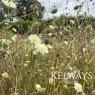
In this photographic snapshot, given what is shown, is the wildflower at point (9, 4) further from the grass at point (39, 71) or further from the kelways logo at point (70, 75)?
the kelways logo at point (70, 75)

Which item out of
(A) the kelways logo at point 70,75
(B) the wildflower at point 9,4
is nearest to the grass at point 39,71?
(A) the kelways logo at point 70,75

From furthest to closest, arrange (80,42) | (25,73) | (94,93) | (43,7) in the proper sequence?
(43,7) → (80,42) → (25,73) → (94,93)

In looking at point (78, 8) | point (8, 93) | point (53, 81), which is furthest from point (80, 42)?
point (8, 93)

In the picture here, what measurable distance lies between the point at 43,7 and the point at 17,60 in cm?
142

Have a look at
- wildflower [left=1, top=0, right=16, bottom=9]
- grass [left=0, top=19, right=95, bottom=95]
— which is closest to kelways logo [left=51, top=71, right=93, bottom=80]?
grass [left=0, top=19, right=95, bottom=95]

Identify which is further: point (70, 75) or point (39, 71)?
point (39, 71)

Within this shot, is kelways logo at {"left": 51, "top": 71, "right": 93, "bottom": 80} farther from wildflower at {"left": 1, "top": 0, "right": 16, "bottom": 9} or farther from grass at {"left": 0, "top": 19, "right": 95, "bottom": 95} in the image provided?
wildflower at {"left": 1, "top": 0, "right": 16, "bottom": 9}

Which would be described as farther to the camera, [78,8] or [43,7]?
[43,7]

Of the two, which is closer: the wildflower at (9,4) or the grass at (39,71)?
the grass at (39,71)

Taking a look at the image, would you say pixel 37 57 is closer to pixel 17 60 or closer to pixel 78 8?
pixel 17 60

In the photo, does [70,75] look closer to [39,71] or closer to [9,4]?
[39,71]

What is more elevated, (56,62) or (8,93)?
(56,62)

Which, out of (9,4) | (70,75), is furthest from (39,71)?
(9,4)

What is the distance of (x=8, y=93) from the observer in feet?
6.81
